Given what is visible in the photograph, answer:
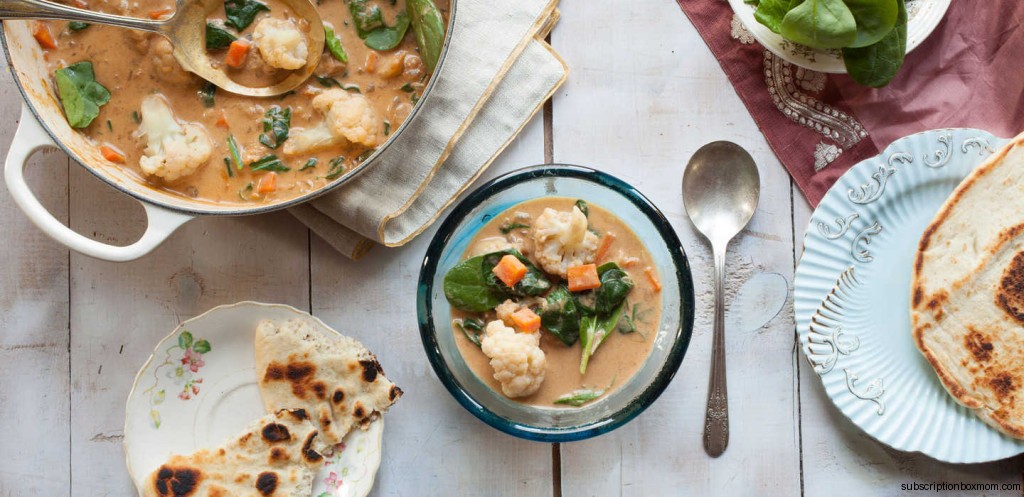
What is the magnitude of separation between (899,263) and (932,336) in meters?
0.25

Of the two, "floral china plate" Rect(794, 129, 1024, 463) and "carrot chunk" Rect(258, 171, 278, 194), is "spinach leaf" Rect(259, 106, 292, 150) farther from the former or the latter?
"floral china plate" Rect(794, 129, 1024, 463)

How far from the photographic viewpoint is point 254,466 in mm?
2559

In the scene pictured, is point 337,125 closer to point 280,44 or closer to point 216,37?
point 280,44

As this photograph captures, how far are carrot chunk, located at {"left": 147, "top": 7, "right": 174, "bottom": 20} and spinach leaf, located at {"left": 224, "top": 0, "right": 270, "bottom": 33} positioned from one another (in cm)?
17

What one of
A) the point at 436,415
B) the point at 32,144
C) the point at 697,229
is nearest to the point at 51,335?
the point at 32,144

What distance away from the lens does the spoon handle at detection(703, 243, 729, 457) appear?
2674mm


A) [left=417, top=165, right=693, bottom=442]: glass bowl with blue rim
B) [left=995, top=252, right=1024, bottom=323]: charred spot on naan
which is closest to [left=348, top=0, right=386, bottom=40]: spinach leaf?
[left=417, top=165, right=693, bottom=442]: glass bowl with blue rim

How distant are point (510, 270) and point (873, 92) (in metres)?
1.36

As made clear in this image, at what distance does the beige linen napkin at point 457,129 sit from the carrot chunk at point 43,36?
0.86 metres

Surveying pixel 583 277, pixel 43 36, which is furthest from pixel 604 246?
pixel 43 36

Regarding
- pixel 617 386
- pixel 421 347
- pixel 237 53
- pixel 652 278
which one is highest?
pixel 237 53

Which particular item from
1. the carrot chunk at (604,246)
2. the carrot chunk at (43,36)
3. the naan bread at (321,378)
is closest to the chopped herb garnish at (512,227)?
the carrot chunk at (604,246)

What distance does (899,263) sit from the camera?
269 cm

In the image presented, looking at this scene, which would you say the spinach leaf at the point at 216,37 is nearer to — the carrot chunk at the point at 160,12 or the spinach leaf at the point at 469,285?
the carrot chunk at the point at 160,12
